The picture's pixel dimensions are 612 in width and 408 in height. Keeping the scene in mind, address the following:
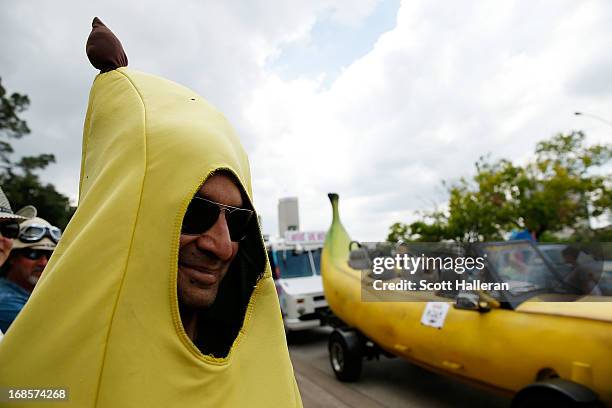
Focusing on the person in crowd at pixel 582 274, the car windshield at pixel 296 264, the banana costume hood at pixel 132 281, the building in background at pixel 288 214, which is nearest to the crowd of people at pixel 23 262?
the banana costume hood at pixel 132 281

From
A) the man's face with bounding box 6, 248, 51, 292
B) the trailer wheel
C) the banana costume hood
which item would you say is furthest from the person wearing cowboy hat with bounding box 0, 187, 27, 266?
the trailer wheel

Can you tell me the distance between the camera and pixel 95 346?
0.82m

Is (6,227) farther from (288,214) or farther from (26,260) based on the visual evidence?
(288,214)

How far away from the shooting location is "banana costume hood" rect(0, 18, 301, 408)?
80 cm

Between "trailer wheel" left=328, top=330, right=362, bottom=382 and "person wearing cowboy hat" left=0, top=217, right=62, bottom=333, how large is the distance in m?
3.86

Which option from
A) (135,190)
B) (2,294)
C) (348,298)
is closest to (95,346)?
(135,190)

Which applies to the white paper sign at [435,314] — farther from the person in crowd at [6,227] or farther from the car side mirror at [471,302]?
the person in crowd at [6,227]

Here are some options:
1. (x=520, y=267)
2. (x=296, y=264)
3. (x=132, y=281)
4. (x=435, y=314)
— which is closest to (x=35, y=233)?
(x=132, y=281)

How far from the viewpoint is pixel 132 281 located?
881mm

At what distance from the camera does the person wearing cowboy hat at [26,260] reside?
2591mm

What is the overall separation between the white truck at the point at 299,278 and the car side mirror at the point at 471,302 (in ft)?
12.6

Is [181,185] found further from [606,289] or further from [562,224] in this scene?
[562,224]

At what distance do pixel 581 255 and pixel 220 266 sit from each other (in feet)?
11.7

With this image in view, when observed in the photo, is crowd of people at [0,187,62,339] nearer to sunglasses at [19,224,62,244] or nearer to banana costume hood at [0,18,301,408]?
sunglasses at [19,224,62,244]
